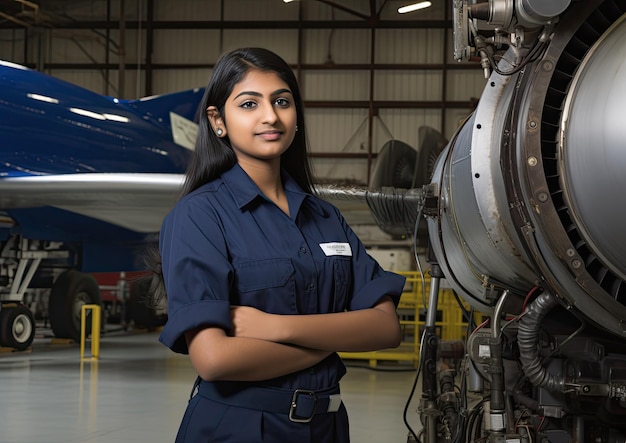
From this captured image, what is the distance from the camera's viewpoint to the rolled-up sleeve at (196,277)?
169 centimetres

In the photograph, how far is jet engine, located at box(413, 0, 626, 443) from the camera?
240 centimetres

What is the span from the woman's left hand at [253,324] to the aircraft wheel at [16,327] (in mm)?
9788

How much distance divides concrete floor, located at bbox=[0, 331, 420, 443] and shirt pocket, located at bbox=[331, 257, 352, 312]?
12.8 ft

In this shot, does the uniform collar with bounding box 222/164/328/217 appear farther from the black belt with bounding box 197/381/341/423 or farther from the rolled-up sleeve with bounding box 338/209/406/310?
the black belt with bounding box 197/381/341/423

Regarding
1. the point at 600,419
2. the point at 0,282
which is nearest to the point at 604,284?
the point at 600,419

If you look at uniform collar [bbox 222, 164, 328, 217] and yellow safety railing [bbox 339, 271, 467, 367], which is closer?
uniform collar [bbox 222, 164, 328, 217]

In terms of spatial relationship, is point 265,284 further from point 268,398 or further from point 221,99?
point 221,99

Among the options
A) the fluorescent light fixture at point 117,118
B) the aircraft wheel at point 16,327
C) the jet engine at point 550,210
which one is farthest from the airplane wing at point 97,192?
the jet engine at point 550,210

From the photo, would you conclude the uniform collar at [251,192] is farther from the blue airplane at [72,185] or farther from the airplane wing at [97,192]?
the airplane wing at [97,192]

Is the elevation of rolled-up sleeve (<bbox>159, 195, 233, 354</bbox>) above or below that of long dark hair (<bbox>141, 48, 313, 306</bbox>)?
below

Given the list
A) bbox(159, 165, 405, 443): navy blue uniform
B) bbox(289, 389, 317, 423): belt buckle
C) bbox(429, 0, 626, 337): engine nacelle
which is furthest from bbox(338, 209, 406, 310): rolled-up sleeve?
bbox(429, 0, 626, 337): engine nacelle

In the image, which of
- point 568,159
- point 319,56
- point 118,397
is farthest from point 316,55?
point 568,159

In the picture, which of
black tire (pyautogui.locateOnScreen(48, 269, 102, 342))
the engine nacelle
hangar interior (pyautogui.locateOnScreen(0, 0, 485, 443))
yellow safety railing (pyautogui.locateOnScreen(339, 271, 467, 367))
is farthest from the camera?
hangar interior (pyautogui.locateOnScreen(0, 0, 485, 443))

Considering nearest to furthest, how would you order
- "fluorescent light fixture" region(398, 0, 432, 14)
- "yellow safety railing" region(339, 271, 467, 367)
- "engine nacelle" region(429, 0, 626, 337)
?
"engine nacelle" region(429, 0, 626, 337) → "yellow safety railing" region(339, 271, 467, 367) → "fluorescent light fixture" region(398, 0, 432, 14)
